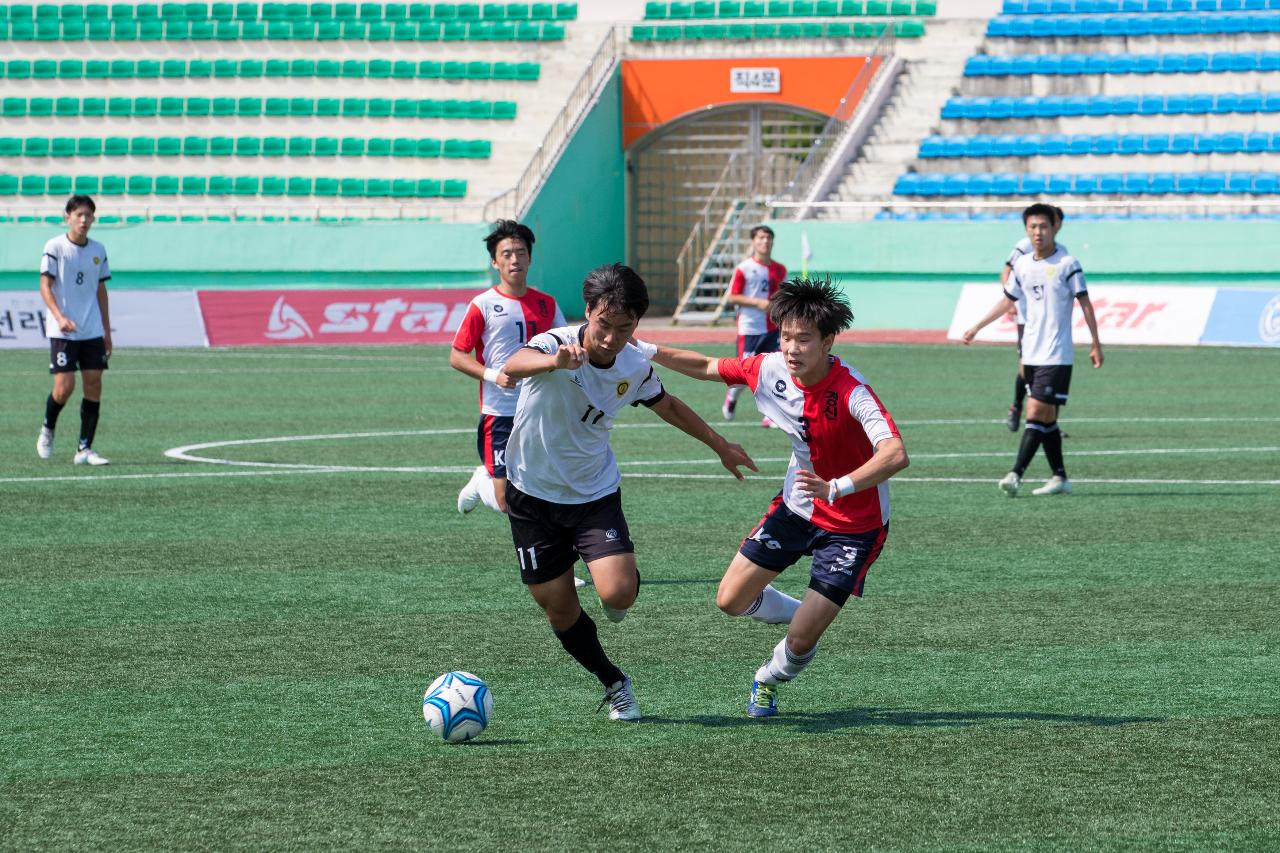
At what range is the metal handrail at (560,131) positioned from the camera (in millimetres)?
35125

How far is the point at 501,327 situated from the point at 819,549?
3.44 meters

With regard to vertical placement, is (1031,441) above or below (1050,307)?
below

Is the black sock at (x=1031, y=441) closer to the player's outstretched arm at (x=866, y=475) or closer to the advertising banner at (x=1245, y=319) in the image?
the player's outstretched arm at (x=866, y=475)

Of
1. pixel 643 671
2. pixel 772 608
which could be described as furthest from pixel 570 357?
pixel 643 671

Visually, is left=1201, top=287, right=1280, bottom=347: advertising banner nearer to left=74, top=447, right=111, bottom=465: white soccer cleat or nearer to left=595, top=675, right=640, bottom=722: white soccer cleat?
left=74, top=447, right=111, bottom=465: white soccer cleat

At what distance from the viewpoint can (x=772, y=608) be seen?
7016 millimetres

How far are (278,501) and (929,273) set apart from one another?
21.9 metres

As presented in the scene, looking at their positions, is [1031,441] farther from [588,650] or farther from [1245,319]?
[1245,319]

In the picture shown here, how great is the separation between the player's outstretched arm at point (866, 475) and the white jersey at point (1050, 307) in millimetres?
6878

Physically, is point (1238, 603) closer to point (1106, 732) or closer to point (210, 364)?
point (1106, 732)

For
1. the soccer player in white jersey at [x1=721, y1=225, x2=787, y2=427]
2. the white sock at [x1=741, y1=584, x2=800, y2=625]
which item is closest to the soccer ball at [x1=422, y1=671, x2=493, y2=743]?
the white sock at [x1=741, y1=584, x2=800, y2=625]

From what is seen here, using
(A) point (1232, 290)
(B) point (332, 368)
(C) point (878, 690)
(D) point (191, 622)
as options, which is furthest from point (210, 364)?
(C) point (878, 690)

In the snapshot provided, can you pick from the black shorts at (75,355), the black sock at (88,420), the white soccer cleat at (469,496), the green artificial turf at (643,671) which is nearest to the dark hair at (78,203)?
the black shorts at (75,355)

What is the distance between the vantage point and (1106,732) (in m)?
6.21
